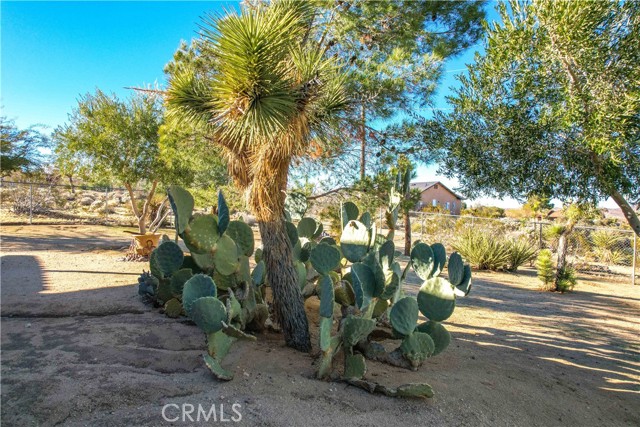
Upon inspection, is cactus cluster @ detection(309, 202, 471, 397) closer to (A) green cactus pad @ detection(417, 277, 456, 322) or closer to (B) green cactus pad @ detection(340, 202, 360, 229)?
(A) green cactus pad @ detection(417, 277, 456, 322)

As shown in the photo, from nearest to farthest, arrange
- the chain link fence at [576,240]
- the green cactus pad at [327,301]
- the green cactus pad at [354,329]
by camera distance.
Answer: the green cactus pad at [327,301] → the green cactus pad at [354,329] → the chain link fence at [576,240]

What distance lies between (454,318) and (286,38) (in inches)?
186

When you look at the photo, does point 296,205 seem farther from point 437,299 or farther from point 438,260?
point 437,299

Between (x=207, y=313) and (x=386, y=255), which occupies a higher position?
(x=386, y=255)

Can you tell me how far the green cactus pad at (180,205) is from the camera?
11.7 ft

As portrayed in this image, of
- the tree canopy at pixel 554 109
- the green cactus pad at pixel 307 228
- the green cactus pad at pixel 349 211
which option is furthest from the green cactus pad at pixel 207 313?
the tree canopy at pixel 554 109

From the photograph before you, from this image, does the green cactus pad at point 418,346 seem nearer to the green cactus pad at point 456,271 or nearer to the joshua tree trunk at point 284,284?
the green cactus pad at point 456,271

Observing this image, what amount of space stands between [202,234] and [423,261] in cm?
215

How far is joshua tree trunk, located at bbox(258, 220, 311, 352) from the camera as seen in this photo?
3967mm

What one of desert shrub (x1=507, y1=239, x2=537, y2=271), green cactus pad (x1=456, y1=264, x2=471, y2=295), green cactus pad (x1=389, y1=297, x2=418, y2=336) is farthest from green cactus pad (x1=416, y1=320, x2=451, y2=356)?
desert shrub (x1=507, y1=239, x2=537, y2=271)

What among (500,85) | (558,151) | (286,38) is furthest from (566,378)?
(286,38)

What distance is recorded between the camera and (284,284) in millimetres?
4047

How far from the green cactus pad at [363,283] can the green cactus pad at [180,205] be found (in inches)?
61.8

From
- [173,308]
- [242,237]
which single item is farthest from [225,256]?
[173,308]
